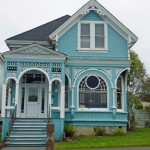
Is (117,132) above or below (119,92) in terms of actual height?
below

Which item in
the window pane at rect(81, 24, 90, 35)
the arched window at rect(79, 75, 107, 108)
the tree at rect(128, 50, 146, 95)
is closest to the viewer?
the arched window at rect(79, 75, 107, 108)

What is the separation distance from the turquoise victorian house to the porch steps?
4.23 ft

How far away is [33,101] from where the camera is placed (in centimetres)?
2112

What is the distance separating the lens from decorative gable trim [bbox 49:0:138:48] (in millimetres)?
21641

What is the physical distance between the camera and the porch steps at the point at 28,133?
54.1 ft

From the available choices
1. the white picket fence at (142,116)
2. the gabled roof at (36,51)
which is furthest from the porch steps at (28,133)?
the white picket fence at (142,116)

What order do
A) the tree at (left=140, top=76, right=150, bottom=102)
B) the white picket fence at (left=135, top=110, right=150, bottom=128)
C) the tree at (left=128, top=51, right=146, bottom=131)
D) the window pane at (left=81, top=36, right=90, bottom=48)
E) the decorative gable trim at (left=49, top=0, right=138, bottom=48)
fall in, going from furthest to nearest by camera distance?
1. the tree at (left=140, top=76, right=150, bottom=102)
2. the white picket fence at (left=135, top=110, right=150, bottom=128)
3. the tree at (left=128, top=51, right=146, bottom=131)
4. the window pane at (left=81, top=36, right=90, bottom=48)
5. the decorative gable trim at (left=49, top=0, right=138, bottom=48)

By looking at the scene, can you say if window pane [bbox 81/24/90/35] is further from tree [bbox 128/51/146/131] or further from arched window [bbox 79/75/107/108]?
tree [bbox 128/51/146/131]

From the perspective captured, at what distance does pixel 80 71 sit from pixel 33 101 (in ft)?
12.2

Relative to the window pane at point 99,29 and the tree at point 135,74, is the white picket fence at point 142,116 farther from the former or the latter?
the window pane at point 99,29

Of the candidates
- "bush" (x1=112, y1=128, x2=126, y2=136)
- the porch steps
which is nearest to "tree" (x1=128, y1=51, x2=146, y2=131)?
"bush" (x1=112, y1=128, x2=126, y2=136)

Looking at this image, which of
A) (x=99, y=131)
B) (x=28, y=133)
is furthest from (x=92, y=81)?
(x=28, y=133)

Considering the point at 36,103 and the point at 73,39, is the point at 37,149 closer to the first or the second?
the point at 36,103

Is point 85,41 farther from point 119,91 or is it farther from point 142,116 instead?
point 142,116
